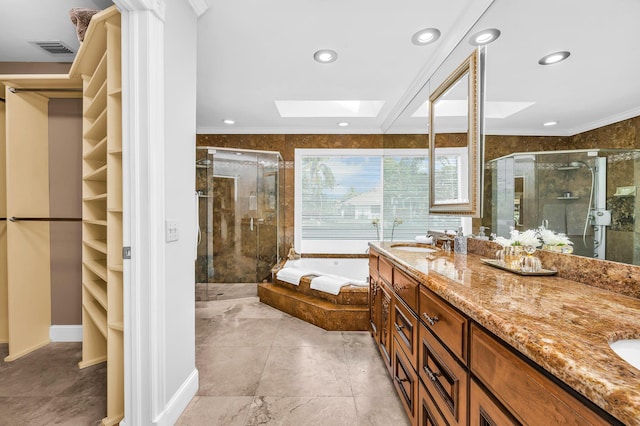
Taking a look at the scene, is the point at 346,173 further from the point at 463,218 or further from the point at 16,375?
the point at 16,375

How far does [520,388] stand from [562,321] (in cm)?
21

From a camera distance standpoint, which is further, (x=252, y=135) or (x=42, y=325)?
(x=252, y=135)

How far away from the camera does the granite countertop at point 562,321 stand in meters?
0.46

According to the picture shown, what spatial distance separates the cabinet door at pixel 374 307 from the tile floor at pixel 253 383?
0.53 feet

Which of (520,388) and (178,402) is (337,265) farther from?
(520,388)

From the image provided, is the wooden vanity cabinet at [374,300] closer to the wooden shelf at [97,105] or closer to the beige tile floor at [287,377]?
the beige tile floor at [287,377]

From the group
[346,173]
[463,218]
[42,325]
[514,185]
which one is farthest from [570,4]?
[42,325]

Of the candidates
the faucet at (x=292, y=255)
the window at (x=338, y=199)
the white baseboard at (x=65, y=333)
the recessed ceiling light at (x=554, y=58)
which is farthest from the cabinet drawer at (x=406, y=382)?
the white baseboard at (x=65, y=333)

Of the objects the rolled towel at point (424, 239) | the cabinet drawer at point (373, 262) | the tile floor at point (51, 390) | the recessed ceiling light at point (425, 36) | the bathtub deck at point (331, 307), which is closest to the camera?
the tile floor at point (51, 390)

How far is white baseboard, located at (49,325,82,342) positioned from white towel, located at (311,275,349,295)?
2121 millimetres

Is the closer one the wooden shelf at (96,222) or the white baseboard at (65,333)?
the wooden shelf at (96,222)

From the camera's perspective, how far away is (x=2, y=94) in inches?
90.8

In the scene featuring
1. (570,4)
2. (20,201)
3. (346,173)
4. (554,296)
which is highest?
(570,4)

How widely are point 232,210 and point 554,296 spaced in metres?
3.65
